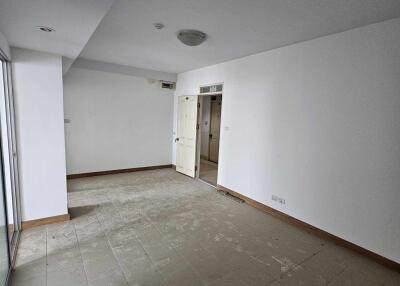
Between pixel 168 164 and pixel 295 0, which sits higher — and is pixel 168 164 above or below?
below

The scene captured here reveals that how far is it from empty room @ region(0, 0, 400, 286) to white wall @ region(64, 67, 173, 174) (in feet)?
2.82

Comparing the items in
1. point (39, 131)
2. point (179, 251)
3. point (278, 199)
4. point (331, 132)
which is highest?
point (331, 132)

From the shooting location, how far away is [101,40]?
340 cm

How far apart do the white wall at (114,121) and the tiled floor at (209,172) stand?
3.77 ft

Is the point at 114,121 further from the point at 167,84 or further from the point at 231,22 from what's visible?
the point at 231,22

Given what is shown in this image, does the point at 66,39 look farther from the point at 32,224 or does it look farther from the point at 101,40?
the point at 32,224

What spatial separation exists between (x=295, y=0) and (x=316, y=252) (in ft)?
9.00

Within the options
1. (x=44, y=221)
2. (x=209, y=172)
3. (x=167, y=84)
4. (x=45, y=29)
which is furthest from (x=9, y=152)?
(x=209, y=172)

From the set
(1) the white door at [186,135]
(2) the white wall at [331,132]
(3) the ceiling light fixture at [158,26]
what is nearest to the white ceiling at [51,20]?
(3) the ceiling light fixture at [158,26]

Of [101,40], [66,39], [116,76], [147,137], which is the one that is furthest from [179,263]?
[116,76]

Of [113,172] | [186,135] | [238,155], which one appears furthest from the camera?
[186,135]

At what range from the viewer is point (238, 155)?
13.8ft

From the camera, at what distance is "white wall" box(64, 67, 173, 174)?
4887mm

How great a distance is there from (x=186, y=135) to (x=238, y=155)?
1866 mm
